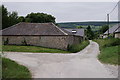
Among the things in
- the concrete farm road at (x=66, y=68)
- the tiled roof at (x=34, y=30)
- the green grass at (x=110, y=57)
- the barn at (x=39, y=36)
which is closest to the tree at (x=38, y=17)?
the tiled roof at (x=34, y=30)

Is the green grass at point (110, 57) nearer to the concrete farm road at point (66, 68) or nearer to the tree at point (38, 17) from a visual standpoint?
the concrete farm road at point (66, 68)

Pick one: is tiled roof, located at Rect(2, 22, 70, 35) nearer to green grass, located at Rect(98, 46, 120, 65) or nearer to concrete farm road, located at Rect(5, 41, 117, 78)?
green grass, located at Rect(98, 46, 120, 65)

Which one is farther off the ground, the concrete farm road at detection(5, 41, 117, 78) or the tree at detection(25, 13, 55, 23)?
the tree at detection(25, 13, 55, 23)

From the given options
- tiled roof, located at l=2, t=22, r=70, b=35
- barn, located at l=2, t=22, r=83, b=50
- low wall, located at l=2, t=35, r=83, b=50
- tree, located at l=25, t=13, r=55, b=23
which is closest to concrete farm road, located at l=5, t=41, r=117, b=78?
low wall, located at l=2, t=35, r=83, b=50

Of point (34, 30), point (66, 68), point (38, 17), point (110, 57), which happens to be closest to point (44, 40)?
point (34, 30)

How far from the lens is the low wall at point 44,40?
24.5 m

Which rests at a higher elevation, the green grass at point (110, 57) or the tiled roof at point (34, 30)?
the tiled roof at point (34, 30)

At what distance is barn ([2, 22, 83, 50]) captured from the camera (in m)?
24.8

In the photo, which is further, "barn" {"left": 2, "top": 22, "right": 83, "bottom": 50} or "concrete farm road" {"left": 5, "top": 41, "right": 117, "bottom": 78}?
"barn" {"left": 2, "top": 22, "right": 83, "bottom": 50}

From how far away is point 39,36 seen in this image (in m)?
26.2

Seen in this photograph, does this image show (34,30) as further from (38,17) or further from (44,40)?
(38,17)

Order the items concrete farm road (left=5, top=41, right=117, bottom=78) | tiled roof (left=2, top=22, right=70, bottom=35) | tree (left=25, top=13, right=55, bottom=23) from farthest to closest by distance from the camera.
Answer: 1. tree (left=25, top=13, right=55, bottom=23)
2. tiled roof (left=2, top=22, right=70, bottom=35)
3. concrete farm road (left=5, top=41, right=117, bottom=78)

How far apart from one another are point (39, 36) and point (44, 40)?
1066 millimetres

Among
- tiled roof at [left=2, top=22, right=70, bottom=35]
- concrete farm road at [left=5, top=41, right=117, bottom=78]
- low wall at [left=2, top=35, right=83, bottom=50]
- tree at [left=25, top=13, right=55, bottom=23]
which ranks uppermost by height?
tree at [left=25, top=13, right=55, bottom=23]
